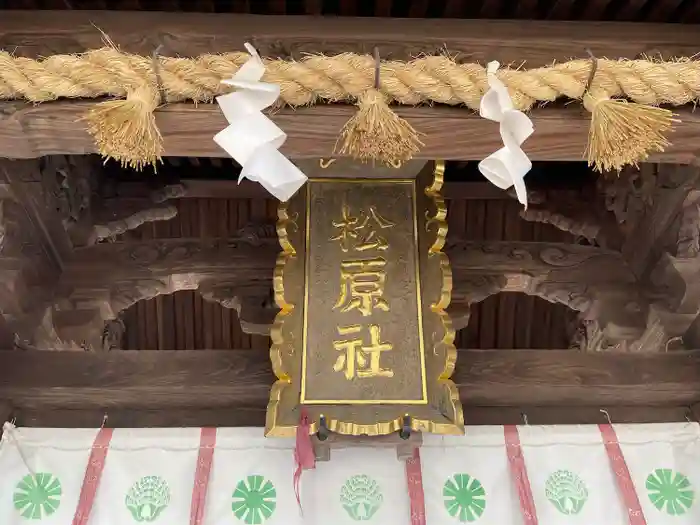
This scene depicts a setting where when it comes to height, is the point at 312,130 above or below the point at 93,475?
above

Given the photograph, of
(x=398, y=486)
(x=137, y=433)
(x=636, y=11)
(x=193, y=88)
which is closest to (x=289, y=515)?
(x=398, y=486)

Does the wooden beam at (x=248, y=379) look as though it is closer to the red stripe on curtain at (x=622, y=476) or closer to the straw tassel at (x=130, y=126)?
the red stripe on curtain at (x=622, y=476)

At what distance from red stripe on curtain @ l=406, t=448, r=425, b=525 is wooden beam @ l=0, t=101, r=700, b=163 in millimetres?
1000

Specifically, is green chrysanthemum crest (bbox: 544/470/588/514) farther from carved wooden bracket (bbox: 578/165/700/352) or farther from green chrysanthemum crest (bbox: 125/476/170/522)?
green chrysanthemum crest (bbox: 125/476/170/522)

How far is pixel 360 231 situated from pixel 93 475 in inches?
45.4

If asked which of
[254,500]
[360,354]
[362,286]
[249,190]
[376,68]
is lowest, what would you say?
[254,500]

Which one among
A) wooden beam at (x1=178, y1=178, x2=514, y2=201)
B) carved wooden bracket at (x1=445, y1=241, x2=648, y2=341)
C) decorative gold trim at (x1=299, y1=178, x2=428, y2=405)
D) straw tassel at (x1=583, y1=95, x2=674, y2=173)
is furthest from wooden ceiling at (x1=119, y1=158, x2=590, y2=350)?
straw tassel at (x1=583, y1=95, x2=674, y2=173)

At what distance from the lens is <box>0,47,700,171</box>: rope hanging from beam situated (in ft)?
6.10

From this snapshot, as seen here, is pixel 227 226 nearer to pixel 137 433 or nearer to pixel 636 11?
pixel 137 433

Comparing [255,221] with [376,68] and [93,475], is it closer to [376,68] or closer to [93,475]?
[93,475]

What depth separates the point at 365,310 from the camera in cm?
238

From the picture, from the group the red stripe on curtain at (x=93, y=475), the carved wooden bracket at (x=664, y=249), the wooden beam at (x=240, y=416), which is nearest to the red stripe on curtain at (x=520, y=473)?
the wooden beam at (x=240, y=416)

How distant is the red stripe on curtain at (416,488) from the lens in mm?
Result: 2273

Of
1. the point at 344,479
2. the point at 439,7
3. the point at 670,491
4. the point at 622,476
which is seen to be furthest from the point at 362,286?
the point at 670,491
